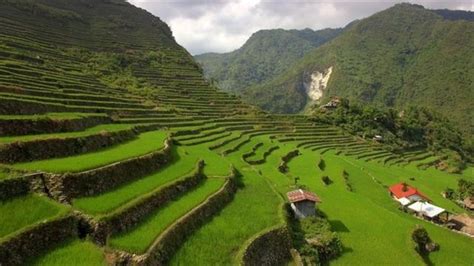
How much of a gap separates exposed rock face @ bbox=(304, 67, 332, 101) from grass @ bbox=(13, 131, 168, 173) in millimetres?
156930

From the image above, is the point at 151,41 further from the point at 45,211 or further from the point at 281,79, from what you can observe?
the point at 281,79

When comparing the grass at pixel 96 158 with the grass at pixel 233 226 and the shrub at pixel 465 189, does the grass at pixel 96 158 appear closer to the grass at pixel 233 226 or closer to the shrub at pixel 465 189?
the grass at pixel 233 226

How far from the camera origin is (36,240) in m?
11.6

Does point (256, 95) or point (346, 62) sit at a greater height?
point (346, 62)

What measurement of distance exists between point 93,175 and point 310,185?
1790cm

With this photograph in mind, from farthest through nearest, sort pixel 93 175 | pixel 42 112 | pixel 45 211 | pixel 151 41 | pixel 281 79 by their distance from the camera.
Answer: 1. pixel 281 79
2. pixel 151 41
3. pixel 42 112
4. pixel 93 175
5. pixel 45 211

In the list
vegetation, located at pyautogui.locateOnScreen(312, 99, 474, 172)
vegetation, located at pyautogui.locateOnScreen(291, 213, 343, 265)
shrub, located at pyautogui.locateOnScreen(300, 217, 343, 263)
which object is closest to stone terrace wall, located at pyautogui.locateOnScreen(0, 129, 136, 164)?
vegetation, located at pyautogui.locateOnScreen(291, 213, 343, 265)

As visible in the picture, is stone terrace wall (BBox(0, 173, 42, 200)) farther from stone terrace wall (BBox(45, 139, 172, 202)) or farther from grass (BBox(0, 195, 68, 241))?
stone terrace wall (BBox(45, 139, 172, 202))

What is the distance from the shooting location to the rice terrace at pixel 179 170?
1334cm

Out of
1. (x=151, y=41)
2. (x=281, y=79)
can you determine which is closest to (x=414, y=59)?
(x=281, y=79)

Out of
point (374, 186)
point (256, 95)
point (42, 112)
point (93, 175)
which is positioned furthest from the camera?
point (256, 95)

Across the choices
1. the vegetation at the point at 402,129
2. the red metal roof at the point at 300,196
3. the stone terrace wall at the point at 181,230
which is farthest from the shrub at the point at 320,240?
the vegetation at the point at 402,129

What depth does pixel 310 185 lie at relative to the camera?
3039 centimetres

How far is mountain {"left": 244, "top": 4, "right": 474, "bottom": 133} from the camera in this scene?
13875 cm
